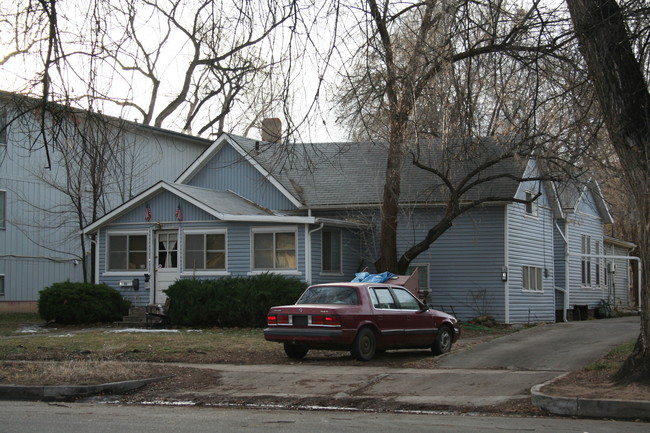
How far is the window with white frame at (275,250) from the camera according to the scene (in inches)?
1024

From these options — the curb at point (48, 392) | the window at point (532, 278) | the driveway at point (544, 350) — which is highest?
the window at point (532, 278)

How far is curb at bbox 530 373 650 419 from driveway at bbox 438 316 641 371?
4388mm

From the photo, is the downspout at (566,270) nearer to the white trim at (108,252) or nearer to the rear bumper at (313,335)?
the white trim at (108,252)

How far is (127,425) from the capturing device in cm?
959

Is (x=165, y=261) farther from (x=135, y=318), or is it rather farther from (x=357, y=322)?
(x=357, y=322)

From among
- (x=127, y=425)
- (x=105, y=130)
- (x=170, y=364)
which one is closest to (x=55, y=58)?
(x=105, y=130)

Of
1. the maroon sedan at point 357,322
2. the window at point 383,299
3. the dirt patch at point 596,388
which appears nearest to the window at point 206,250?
the maroon sedan at point 357,322

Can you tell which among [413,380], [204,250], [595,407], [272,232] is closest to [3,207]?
[204,250]

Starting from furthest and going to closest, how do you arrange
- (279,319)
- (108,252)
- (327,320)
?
(108,252) → (279,319) → (327,320)

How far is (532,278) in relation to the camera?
29.4 m

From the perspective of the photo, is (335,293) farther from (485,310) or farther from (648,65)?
(485,310)

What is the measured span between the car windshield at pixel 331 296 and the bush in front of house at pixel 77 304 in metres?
11.0

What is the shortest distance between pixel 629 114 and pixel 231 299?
49.3 ft

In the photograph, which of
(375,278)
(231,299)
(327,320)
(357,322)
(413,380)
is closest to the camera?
(413,380)
